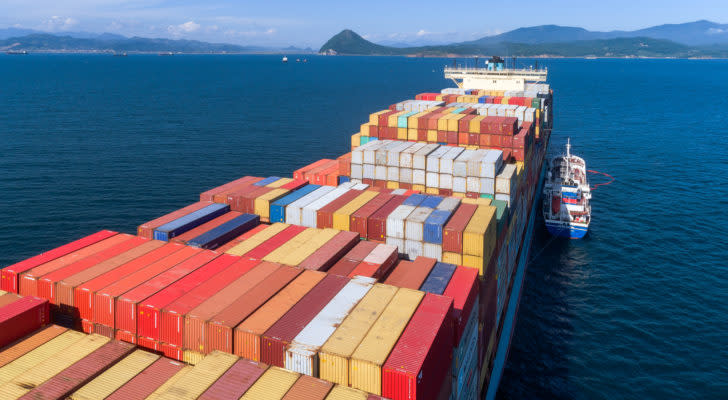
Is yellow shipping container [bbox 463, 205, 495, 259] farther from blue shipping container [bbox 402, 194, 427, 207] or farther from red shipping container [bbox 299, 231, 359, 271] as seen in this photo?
red shipping container [bbox 299, 231, 359, 271]

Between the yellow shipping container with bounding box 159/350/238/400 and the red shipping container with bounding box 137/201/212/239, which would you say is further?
the red shipping container with bounding box 137/201/212/239

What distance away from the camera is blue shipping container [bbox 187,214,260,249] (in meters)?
23.6

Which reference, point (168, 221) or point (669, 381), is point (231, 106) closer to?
point (168, 221)

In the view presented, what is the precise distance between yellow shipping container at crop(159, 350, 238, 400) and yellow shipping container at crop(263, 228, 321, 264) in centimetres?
740

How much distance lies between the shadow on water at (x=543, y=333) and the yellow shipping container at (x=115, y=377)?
20.9 metres

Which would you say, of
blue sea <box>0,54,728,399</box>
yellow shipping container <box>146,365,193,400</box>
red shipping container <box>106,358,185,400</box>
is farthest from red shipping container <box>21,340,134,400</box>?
blue sea <box>0,54,728,399</box>

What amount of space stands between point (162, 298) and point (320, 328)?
19.4 feet

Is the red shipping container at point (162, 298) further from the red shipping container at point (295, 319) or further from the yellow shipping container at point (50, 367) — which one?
the red shipping container at point (295, 319)

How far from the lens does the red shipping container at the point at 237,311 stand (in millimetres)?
15844

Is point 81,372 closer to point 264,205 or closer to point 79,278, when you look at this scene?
point 79,278

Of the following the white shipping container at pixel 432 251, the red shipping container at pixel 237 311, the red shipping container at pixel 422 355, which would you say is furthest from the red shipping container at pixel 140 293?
the white shipping container at pixel 432 251

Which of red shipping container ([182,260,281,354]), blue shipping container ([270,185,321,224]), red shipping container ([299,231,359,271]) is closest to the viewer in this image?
red shipping container ([182,260,281,354])

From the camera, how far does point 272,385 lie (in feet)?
44.8

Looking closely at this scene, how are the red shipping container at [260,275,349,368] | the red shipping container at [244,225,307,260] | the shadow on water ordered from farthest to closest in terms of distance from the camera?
1. the shadow on water
2. the red shipping container at [244,225,307,260]
3. the red shipping container at [260,275,349,368]
